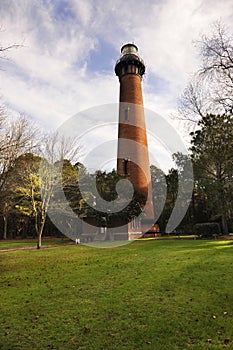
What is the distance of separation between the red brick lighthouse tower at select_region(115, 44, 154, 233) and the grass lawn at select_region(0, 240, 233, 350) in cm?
1846

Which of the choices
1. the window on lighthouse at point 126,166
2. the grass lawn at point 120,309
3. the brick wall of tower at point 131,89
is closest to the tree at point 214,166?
the window on lighthouse at point 126,166

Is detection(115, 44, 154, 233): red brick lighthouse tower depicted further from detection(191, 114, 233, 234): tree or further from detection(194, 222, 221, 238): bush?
detection(194, 222, 221, 238): bush

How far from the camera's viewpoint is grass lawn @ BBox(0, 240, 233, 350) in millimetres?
3748

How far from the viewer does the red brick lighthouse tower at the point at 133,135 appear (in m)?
26.7

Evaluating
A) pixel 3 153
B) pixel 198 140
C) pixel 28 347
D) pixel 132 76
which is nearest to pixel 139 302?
pixel 28 347

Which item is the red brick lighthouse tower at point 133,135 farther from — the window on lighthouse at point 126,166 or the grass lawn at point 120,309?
the grass lawn at point 120,309

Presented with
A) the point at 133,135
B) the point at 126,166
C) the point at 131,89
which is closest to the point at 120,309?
the point at 126,166

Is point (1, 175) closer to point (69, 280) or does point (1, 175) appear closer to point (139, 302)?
point (69, 280)

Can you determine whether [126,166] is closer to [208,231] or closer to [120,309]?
[208,231]

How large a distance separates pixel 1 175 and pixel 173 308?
8409 mm

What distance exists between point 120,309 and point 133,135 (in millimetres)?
23188

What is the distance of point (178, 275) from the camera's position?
24.2 feet

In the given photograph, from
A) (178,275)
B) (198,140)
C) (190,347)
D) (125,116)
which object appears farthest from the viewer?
(125,116)

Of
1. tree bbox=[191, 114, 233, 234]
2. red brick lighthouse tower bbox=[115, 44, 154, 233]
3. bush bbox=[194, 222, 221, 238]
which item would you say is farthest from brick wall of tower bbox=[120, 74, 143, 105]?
bush bbox=[194, 222, 221, 238]
